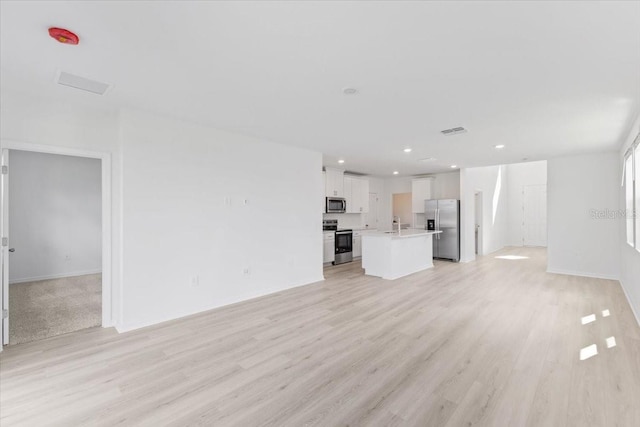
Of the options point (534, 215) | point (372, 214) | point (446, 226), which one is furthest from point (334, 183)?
point (534, 215)

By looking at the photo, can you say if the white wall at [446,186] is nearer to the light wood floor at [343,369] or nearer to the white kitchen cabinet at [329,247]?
the white kitchen cabinet at [329,247]

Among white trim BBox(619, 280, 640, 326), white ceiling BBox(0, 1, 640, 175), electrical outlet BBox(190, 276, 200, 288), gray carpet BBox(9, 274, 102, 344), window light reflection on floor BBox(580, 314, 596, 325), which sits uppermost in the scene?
white ceiling BBox(0, 1, 640, 175)

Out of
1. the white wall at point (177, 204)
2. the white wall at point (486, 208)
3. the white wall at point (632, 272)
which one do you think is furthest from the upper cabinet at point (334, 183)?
the white wall at point (632, 272)

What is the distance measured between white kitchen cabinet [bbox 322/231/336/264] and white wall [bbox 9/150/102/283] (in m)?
5.25

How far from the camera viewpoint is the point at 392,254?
19.5 ft

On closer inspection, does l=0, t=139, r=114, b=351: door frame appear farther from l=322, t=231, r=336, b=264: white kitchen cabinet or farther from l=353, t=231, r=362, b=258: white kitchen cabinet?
l=353, t=231, r=362, b=258: white kitchen cabinet

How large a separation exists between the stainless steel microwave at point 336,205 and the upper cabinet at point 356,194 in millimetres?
292

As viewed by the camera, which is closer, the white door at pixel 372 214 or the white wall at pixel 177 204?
the white wall at pixel 177 204

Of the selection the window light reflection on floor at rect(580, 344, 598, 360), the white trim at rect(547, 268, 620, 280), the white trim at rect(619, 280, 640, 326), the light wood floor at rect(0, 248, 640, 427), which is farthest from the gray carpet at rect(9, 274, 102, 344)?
the white trim at rect(547, 268, 620, 280)

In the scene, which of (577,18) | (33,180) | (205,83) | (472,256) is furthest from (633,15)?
(33,180)

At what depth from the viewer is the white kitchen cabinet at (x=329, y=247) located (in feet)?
24.4

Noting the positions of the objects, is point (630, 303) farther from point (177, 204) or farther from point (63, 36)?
point (63, 36)

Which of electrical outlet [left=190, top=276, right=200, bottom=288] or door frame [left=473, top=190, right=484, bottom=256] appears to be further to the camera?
door frame [left=473, top=190, right=484, bottom=256]

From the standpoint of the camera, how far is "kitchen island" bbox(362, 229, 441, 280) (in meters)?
5.98
